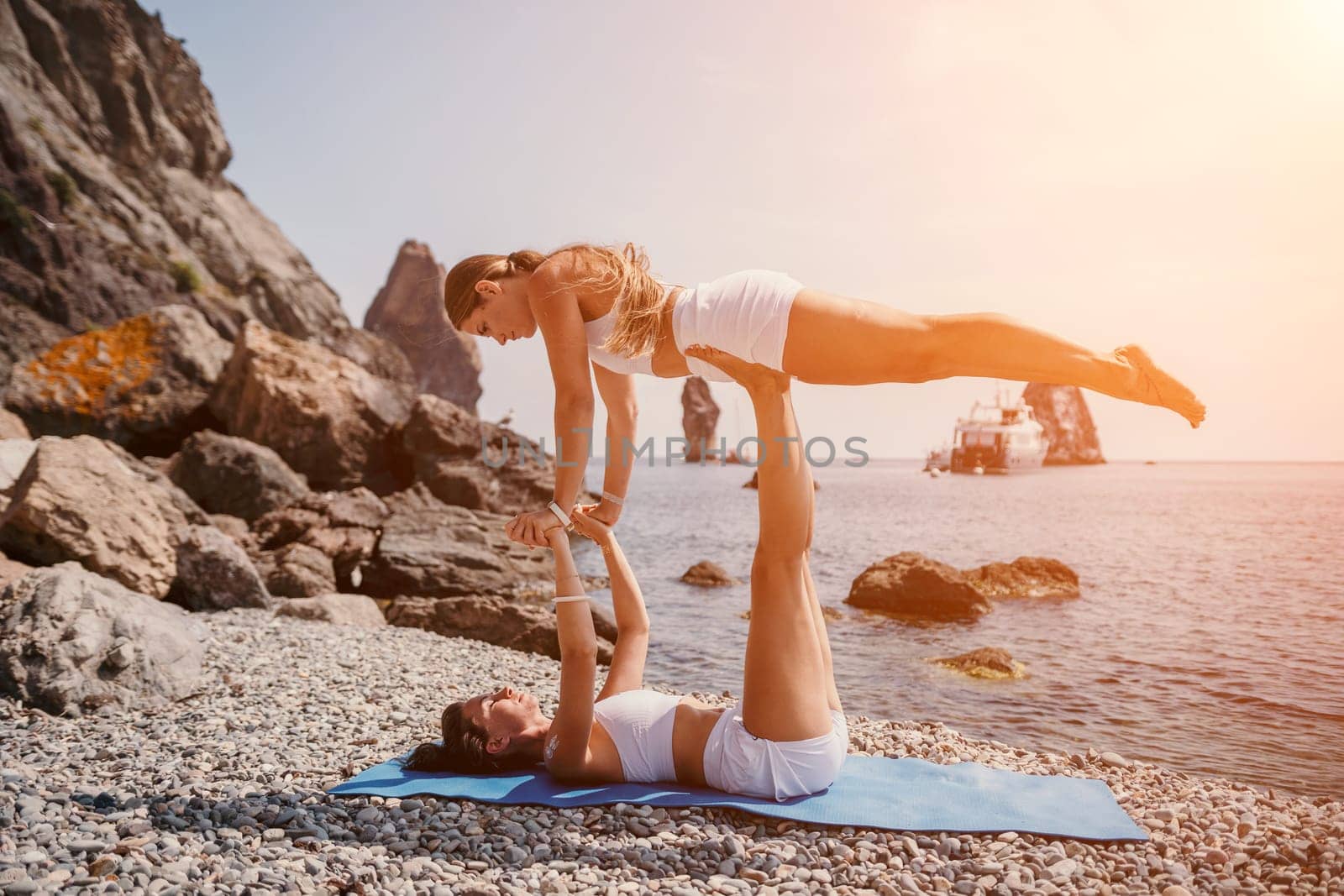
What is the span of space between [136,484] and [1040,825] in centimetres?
866

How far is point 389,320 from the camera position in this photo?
261 feet

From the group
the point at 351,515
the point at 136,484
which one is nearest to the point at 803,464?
the point at 136,484

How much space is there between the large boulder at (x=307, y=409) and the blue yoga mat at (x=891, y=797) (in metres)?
13.4

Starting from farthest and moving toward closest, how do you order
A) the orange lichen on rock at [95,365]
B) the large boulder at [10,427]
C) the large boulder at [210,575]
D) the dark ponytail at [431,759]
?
the orange lichen on rock at [95,365]
the large boulder at [10,427]
the large boulder at [210,575]
the dark ponytail at [431,759]

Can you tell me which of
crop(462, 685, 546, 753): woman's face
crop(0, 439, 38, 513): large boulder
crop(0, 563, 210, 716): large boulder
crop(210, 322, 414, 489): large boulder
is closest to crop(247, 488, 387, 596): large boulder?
crop(0, 439, 38, 513): large boulder

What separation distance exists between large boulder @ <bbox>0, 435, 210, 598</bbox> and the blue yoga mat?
16.3ft

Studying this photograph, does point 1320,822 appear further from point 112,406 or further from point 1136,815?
point 112,406

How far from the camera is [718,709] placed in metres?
4.17

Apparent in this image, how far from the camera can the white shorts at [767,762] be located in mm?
3889

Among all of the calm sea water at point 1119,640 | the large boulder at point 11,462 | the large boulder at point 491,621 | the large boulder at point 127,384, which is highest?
the large boulder at point 127,384

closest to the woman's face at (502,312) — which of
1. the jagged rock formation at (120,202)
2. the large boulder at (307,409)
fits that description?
the large boulder at (307,409)

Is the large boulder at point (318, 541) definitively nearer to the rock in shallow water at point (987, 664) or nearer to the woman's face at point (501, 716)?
the woman's face at point (501, 716)

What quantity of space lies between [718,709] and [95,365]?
53.0 ft

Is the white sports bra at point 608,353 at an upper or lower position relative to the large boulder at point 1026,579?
upper
